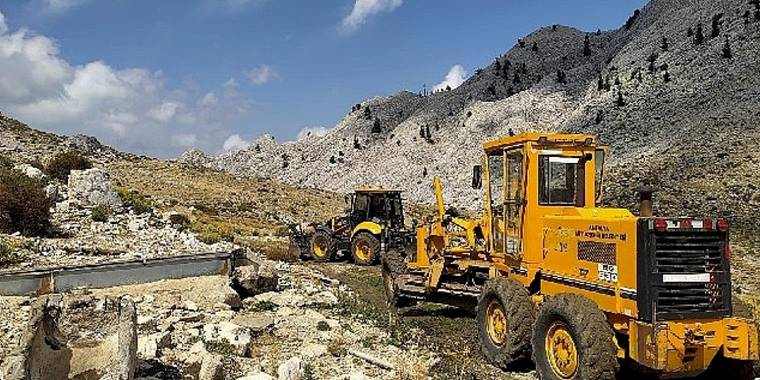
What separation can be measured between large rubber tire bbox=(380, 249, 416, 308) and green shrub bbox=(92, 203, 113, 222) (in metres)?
12.6

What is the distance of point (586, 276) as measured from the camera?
8266 millimetres

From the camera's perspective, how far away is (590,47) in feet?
206

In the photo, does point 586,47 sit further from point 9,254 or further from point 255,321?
point 255,321

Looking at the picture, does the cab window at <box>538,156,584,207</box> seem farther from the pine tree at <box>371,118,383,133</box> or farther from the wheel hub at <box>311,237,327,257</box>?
the pine tree at <box>371,118,383,133</box>

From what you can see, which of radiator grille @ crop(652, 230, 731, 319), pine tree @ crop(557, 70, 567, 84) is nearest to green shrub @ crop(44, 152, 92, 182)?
radiator grille @ crop(652, 230, 731, 319)

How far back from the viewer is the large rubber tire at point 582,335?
7402 millimetres

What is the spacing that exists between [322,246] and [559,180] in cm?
1332

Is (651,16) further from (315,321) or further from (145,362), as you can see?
(145,362)

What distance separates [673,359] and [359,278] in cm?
1159

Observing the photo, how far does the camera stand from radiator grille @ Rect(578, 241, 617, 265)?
25.7ft

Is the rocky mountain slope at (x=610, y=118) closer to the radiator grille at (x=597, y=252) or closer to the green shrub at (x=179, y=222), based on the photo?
the green shrub at (x=179, y=222)

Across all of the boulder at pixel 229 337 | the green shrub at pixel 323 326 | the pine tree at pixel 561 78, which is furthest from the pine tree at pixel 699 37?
the boulder at pixel 229 337

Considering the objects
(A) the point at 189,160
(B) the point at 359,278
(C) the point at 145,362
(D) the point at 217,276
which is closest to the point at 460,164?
(A) the point at 189,160

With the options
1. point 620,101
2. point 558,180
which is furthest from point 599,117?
point 558,180
